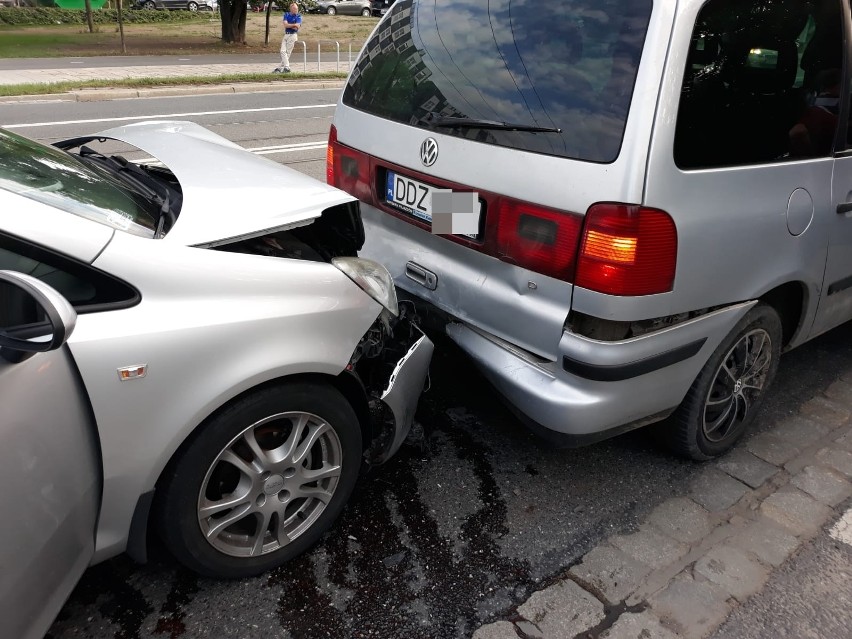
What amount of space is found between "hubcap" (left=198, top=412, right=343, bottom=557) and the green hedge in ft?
105

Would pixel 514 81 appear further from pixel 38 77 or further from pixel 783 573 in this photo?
pixel 38 77

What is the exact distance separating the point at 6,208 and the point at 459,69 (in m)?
1.70

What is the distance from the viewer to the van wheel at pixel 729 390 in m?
2.79

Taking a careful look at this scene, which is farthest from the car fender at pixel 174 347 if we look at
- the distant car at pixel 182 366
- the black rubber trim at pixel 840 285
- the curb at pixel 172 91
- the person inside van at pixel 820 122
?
the curb at pixel 172 91

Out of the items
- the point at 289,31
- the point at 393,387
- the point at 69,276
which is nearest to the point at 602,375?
the point at 393,387

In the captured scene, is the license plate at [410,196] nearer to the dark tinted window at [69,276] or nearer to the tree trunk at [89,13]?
the dark tinted window at [69,276]

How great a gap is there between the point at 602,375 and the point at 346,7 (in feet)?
126

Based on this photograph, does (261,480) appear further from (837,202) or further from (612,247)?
(837,202)

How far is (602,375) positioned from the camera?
2367 millimetres

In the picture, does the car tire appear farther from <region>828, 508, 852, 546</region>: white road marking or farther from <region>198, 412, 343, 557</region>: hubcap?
<region>828, 508, 852, 546</region>: white road marking

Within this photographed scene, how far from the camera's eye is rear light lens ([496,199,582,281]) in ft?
7.61

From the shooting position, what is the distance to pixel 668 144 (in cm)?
222

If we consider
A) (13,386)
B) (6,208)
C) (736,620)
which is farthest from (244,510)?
(736,620)

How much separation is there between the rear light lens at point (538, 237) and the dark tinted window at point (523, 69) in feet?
0.69
